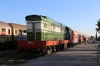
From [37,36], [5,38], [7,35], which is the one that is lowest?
[5,38]

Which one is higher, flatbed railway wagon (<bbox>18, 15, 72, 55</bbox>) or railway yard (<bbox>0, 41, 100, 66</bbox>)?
flatbed railway wagon (<bbox>18, 15, 72, 55</bbox>)

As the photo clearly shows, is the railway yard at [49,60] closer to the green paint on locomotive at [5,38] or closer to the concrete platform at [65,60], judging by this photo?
the concrete platform at [65,60]

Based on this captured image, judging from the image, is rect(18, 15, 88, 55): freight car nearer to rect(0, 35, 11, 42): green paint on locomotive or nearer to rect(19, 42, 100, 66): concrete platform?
rect(19, 42, 100, 66): concrete platform

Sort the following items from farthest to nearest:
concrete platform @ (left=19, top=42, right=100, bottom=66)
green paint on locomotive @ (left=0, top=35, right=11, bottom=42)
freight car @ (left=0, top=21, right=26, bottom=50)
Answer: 1. freight car @ (left=0, top=21, right=26, bottom=50)
2. green paint on locomotive @ (left=0, top=35, right=11, bottom=42)
3. concrete platform @ (left=19, top=42, right=100, bottom=66)

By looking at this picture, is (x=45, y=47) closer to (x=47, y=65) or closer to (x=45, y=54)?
(x=45, y=54)

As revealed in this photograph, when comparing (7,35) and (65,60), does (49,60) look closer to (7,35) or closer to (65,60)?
(65,60)

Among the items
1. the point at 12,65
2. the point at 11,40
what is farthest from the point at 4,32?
the point at 12,65

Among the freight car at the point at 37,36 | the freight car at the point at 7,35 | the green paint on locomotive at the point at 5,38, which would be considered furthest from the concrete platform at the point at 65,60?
the freight car at the point at 7,35

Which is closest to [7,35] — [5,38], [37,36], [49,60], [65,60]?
[5,38]

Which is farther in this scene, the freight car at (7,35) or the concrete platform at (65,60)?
the freight car at (7,35)

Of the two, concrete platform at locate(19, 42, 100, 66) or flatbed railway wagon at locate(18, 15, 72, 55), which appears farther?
flatbed railway wagon at locate(18, 15, 72, 55)

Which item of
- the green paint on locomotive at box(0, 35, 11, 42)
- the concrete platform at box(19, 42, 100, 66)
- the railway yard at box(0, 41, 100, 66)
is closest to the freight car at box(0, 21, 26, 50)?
the green paint on locomotive at box(0, 35, 11, 42)

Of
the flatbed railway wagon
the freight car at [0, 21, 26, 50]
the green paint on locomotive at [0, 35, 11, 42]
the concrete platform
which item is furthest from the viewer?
the freight car at [0, 21, 26, 50]

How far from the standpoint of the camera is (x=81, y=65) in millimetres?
13094
